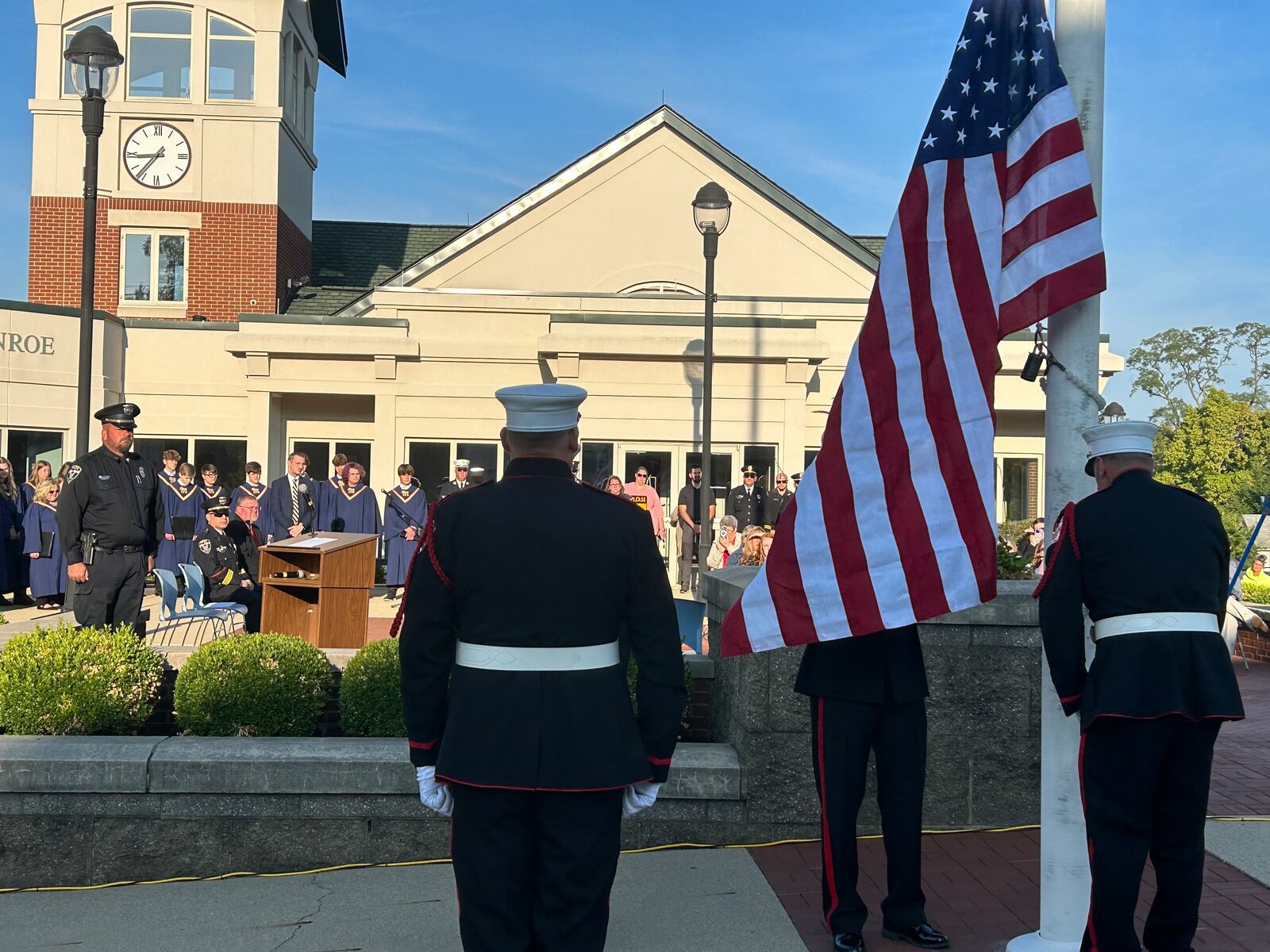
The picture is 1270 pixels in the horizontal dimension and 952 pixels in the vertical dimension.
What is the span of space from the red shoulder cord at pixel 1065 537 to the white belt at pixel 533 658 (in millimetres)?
1555

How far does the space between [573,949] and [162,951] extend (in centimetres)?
193

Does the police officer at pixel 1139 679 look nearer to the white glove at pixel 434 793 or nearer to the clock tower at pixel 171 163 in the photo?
the white glove at pixel 434 793

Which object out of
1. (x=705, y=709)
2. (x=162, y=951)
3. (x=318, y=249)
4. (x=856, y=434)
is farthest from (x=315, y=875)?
(x=318, y=249)

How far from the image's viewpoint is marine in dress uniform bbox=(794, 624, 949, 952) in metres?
4.46

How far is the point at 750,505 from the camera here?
59.7ft

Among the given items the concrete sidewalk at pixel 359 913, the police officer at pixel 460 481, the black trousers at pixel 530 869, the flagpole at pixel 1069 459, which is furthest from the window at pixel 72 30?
the black trousers at pixel 530 869

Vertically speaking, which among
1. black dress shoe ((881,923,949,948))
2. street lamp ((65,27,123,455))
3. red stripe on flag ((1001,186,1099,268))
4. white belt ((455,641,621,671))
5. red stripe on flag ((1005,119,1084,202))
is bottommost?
black dress shoe ((881,923,949,948))

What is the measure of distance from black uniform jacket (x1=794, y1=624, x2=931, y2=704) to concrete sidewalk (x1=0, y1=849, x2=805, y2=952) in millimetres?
925

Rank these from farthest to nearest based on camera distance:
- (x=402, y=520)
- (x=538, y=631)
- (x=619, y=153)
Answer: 1. (x=619, y=153)
2. (x=402, y=520)
3. (x=538, y=631)

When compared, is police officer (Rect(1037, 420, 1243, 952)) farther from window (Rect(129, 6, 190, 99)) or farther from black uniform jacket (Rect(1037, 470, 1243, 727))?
window (Rect(129, 6, 190, 99))

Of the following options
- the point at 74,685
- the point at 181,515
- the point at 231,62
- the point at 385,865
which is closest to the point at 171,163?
the point at 231,62

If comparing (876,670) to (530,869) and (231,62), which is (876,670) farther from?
(231,62)

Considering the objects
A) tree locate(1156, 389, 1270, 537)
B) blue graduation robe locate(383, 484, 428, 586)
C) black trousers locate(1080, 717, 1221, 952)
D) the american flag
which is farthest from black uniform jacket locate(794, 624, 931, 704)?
tree locate(1156, 389, 1270, 537)

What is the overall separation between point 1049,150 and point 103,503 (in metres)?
6.90
